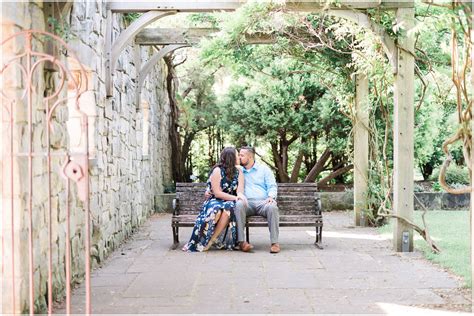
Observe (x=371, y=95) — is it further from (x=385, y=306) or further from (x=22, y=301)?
(x=22, y=301)

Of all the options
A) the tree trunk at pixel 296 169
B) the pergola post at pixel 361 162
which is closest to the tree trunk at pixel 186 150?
the tree trunk at pixel 296 169

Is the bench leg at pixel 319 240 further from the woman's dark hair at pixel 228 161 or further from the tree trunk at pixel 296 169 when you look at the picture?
the tree trunk at pixel 296 169

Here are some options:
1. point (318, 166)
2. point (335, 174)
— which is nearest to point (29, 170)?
point (318, 166)

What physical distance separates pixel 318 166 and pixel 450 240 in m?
5.79

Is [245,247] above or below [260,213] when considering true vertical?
below

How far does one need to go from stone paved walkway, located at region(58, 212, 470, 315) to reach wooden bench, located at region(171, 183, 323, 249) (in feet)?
1.15

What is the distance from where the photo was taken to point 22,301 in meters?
4.54

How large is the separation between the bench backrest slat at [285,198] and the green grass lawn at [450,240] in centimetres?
142

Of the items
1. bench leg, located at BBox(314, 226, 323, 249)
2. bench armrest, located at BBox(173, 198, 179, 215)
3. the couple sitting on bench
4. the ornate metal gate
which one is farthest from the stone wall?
bench leg, located at BBox(314, 226, 323, 249)

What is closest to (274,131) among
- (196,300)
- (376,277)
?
(376,277)

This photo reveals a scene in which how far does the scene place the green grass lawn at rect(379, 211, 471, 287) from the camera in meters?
6.73

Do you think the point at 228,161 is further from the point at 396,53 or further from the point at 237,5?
the point at 396,53

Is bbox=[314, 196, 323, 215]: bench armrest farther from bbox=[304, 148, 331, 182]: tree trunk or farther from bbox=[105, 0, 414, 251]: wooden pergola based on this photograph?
bbox=[304, 148, 331, 182]: tree trunk

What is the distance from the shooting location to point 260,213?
8.20m
